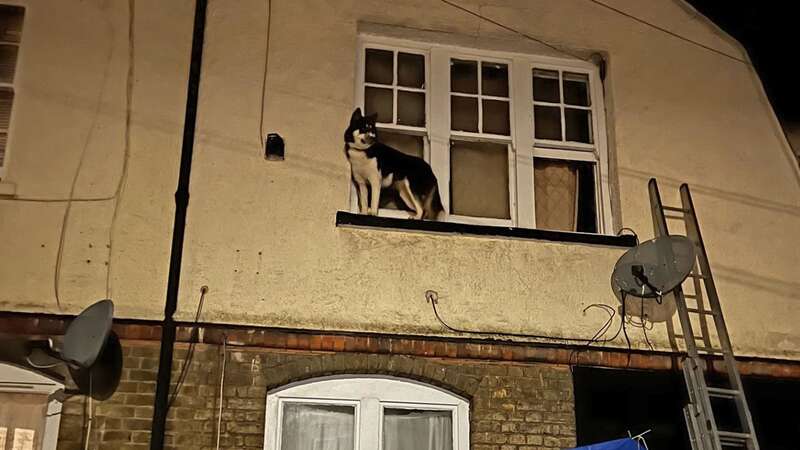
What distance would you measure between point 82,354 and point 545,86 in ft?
13.9

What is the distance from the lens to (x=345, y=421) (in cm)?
673

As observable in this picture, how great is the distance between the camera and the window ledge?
688 centimetres

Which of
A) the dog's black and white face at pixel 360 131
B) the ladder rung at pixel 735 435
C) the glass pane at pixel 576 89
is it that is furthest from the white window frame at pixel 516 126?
the ladder rung at pixel 735 435

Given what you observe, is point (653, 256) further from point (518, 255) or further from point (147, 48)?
point (147, 48)

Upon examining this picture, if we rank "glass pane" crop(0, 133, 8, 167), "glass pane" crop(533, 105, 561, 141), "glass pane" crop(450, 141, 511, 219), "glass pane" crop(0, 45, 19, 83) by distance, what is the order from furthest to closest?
1. "glass pane" crop(533, 105, 561, 141)
2. "glass pane" crop(450, 141, 511, 219)
3. "glass pane" crop(0, 45, 19, 83)
4. "glass pane" crop(0, 133, 8, 167)

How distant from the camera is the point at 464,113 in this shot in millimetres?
8008

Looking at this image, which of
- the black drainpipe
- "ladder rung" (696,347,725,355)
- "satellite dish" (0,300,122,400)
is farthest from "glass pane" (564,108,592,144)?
"satellite dish" (0,300,122,400)

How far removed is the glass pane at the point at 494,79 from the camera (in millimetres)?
8109

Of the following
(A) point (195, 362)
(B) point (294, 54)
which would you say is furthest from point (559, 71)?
(A) point (195, 362)

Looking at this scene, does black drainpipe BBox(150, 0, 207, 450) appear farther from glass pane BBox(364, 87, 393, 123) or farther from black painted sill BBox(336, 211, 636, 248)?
glass pane BBox(364, 87, 393, 123)

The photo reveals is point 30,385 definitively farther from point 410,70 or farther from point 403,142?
point 410,70

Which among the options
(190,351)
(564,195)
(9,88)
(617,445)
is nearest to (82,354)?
(190,351)

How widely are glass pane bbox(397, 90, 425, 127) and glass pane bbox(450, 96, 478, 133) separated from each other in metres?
0.24

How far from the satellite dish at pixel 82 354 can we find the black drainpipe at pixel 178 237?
309 mm
